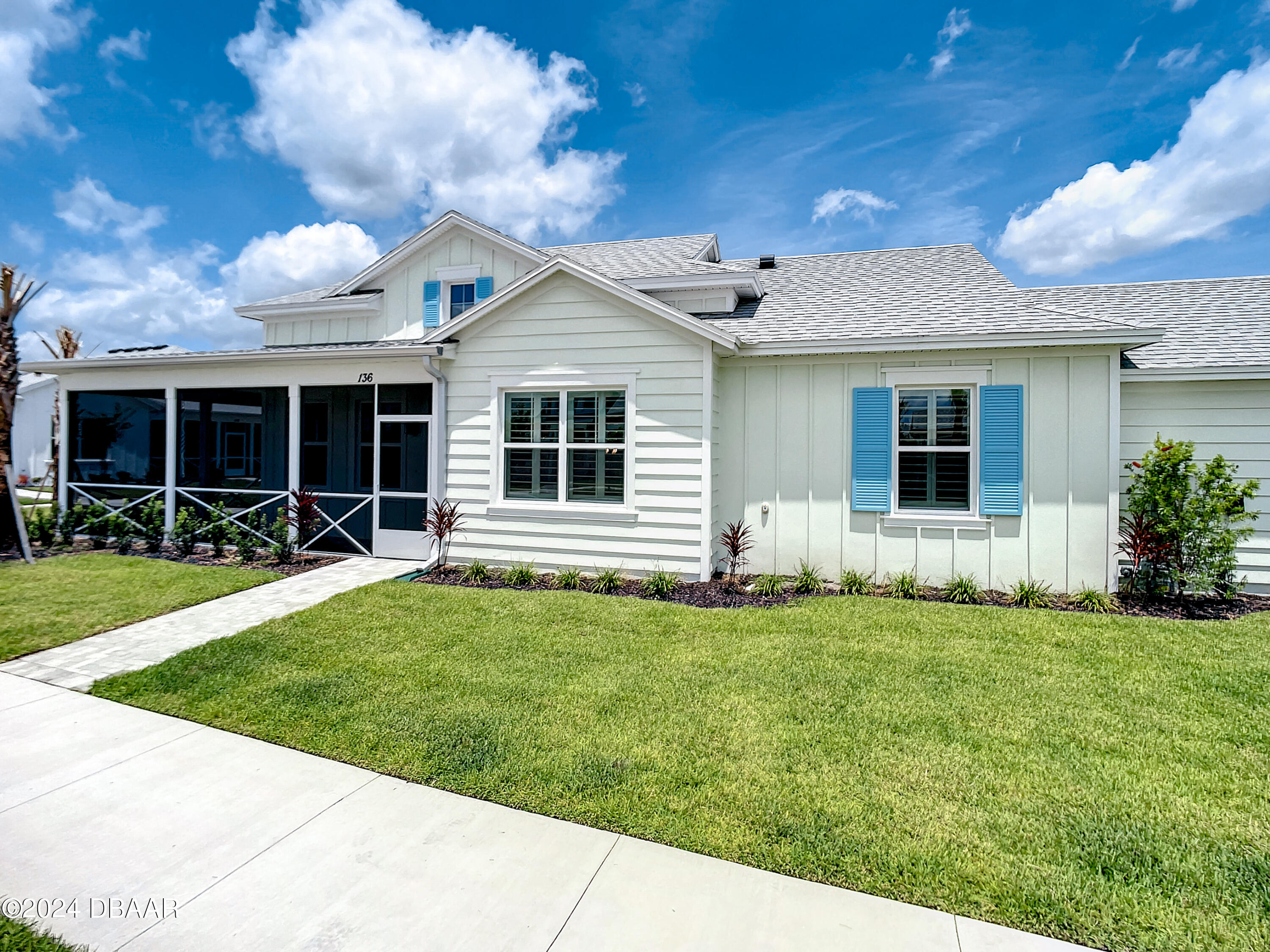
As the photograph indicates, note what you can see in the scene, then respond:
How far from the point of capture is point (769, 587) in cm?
847

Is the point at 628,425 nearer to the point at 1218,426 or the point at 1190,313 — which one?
the point at 1218,426

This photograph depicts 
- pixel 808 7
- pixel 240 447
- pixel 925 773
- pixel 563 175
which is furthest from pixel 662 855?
pixel 240 447

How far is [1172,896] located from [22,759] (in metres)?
6.40

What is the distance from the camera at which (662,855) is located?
118 inches

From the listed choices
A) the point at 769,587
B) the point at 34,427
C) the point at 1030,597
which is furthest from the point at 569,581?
the point at 34,427

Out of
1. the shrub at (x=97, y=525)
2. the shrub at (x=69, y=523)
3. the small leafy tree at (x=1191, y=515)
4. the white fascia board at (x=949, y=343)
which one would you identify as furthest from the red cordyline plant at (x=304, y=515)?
the small leafy tree at (x=1191, y=515)

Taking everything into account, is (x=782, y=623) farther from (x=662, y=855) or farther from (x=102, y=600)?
(x=102, y=600)

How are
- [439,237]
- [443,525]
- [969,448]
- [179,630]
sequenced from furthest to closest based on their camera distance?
[439,237] < [443,525] < [969,448] < [179,630]

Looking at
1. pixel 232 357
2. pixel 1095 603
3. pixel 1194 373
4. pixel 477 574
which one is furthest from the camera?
pixel 232 357

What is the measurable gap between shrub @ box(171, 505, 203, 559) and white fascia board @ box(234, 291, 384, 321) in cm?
463

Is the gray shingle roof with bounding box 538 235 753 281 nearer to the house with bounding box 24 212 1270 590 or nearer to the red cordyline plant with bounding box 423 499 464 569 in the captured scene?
the house with bounding box 24 212 1270 590

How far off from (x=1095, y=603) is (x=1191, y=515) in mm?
1613

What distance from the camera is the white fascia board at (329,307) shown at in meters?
12.7

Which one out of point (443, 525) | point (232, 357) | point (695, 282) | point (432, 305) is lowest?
point (443, 525)
